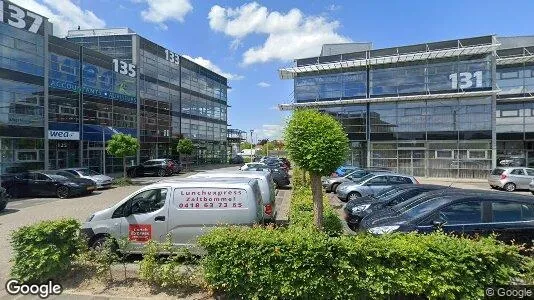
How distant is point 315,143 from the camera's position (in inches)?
217

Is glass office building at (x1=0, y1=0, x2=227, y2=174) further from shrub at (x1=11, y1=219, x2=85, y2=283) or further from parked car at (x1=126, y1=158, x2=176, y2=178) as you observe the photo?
shrub at (x1=11, y1=219, x2=85, y2=283)

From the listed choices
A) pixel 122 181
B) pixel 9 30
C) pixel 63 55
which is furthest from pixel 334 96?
pixel 9 30

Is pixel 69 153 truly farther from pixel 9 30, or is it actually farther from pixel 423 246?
pixel 423 246

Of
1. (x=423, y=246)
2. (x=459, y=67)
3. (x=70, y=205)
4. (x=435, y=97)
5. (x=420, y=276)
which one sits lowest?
(x=70, y=205)

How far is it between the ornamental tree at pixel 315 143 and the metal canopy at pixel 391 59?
81.8ft

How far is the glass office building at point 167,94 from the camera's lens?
3294 centimetres

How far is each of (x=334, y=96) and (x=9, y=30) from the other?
82.1 feet

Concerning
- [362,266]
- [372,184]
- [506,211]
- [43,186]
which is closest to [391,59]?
[372,184]

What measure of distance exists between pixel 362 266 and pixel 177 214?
12.3 ft

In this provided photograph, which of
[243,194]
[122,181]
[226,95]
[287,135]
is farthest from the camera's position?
[226,95]

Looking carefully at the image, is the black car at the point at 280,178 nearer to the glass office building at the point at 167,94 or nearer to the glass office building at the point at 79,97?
the glass office building at the point at 79,97

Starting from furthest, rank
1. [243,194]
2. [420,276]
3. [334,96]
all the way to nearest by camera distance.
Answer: [334,96] → [243,194] → [420,276]

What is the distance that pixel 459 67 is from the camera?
26.5m

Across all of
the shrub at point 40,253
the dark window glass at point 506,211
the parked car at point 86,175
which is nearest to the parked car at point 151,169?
the parked car at point 86,175
